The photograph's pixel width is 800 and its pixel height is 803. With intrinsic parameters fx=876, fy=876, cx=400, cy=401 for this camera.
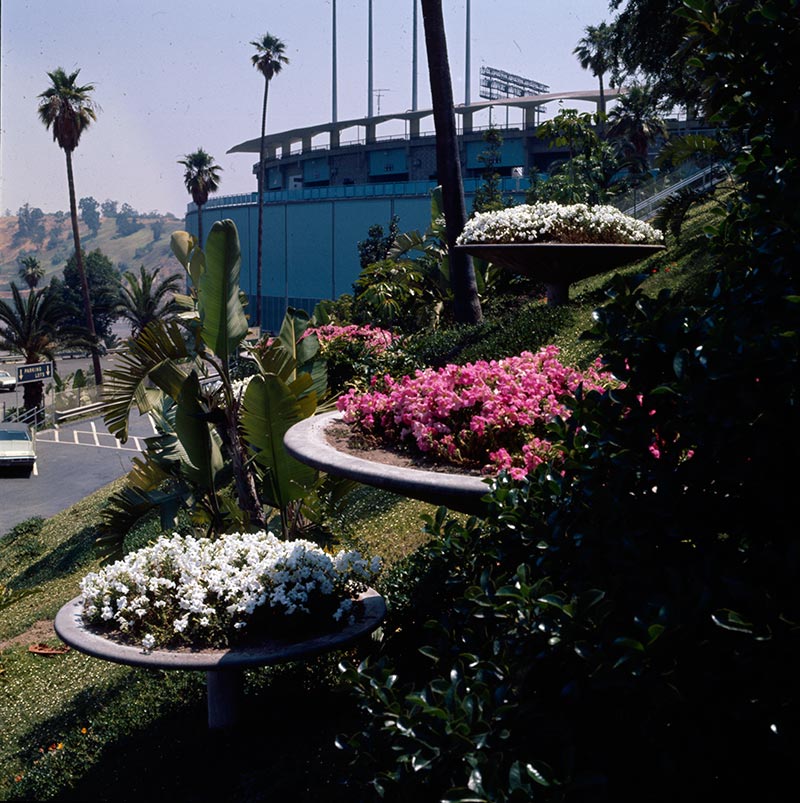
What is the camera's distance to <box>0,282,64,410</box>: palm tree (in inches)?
1711

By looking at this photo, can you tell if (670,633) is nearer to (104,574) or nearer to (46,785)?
(104,574)

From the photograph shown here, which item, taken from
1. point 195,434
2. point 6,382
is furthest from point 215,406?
point 6,382

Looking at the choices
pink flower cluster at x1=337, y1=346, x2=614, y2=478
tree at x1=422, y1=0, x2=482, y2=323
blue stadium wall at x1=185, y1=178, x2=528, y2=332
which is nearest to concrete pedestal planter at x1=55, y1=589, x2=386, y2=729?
pink flower cluster at x1=337, y1=346, x2=614, y2=478

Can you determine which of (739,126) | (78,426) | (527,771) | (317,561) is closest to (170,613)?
(317,561)

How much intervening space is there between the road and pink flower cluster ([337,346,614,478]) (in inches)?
602

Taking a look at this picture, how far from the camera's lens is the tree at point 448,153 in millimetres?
15219

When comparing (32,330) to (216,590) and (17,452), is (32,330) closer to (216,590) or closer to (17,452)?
(17,452)

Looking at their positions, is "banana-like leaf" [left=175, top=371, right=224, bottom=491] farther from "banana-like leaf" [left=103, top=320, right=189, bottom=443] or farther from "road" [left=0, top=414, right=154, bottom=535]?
"road" [left=0, top=414, right=154, bottom=535]

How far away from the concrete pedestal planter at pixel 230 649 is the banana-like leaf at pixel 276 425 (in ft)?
7.34

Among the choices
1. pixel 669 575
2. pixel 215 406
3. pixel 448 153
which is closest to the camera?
pixel 669 575

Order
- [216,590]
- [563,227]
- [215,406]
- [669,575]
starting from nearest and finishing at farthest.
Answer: [669,575], [216,590], [215,406], [563,227]

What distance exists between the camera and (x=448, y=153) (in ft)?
50.6

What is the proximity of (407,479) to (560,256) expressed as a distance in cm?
678

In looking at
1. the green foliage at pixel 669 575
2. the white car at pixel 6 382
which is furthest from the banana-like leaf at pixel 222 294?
the white car at pixel 6 382
